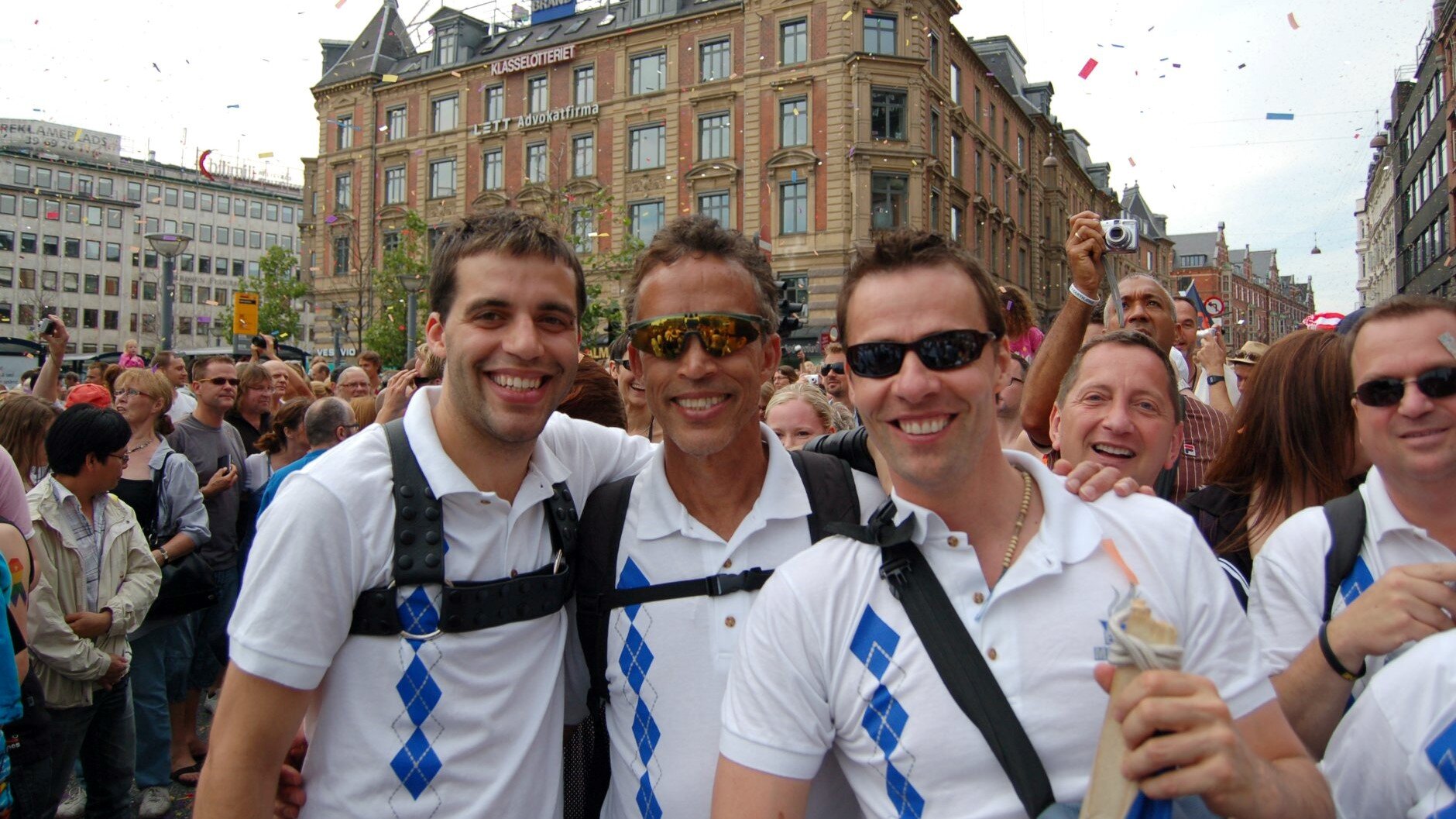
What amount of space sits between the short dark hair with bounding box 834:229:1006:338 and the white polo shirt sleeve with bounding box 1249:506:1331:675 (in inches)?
34.8

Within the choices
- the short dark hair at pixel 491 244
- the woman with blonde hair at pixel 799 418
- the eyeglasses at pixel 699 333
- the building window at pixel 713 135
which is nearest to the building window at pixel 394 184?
the building window at pixel 713 135

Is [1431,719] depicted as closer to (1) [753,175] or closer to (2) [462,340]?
(2) [462,340]

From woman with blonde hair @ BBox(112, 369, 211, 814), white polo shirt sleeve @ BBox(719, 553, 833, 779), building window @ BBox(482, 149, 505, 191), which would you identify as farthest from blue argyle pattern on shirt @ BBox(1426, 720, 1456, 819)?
building window @ BBox(482, 149, 505, 191)

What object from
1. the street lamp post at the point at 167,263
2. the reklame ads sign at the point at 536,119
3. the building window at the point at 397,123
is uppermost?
the building window at the point at 397,123

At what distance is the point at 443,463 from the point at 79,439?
3278 mm

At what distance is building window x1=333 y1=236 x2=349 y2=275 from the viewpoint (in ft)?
138

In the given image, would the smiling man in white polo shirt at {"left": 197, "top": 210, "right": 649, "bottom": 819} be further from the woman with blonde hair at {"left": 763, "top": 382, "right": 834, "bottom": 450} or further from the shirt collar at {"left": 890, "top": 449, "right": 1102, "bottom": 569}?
the woman with blonde hair at {"left": 763, "top": 382, "right": 834, "bottom": 450}

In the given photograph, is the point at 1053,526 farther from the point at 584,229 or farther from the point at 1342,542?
the point at 584,229

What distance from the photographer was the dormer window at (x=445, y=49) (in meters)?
39.8

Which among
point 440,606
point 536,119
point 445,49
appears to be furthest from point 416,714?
point 445,49

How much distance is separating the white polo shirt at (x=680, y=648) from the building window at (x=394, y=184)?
4111cm

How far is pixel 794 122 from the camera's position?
31672 mm

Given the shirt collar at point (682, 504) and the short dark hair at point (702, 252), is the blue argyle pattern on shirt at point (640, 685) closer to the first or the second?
the shirt collar at point (682, 504)

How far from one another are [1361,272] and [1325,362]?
315ft
